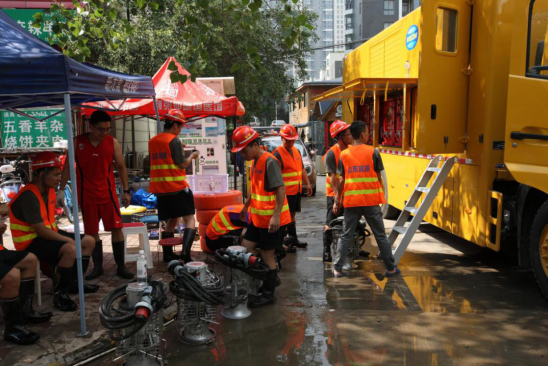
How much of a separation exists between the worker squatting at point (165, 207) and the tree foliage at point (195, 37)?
1156 millimetres

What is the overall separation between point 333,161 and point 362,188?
79cm

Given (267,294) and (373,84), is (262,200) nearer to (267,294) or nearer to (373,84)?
(267,294)

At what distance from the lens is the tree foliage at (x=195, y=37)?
5.51 m

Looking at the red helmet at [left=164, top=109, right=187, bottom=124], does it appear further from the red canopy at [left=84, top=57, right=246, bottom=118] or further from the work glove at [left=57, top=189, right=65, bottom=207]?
the work glove at [left=57, top=189, right=65, bottom=207]

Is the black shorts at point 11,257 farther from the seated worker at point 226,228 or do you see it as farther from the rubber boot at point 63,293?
the seated worker at point 226,228

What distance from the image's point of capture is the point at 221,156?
11.5 meters

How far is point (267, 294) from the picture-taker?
4.96m

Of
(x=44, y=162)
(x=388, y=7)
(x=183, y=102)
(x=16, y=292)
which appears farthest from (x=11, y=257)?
(x=388, y=7)

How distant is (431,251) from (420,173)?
1164 mm

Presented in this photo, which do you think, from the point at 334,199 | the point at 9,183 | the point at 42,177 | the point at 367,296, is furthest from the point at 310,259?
the point at 9,183

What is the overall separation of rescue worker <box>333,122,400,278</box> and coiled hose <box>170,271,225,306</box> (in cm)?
216

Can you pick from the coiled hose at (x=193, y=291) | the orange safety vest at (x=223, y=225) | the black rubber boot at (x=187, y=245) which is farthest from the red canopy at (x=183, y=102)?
the coiled hose at (x=193, y=291)

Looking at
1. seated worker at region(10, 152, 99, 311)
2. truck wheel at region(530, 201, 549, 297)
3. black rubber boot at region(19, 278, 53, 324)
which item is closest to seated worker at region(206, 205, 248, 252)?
seated worker at region(10, 152, 99, 311)

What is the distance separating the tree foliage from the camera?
217 inches
